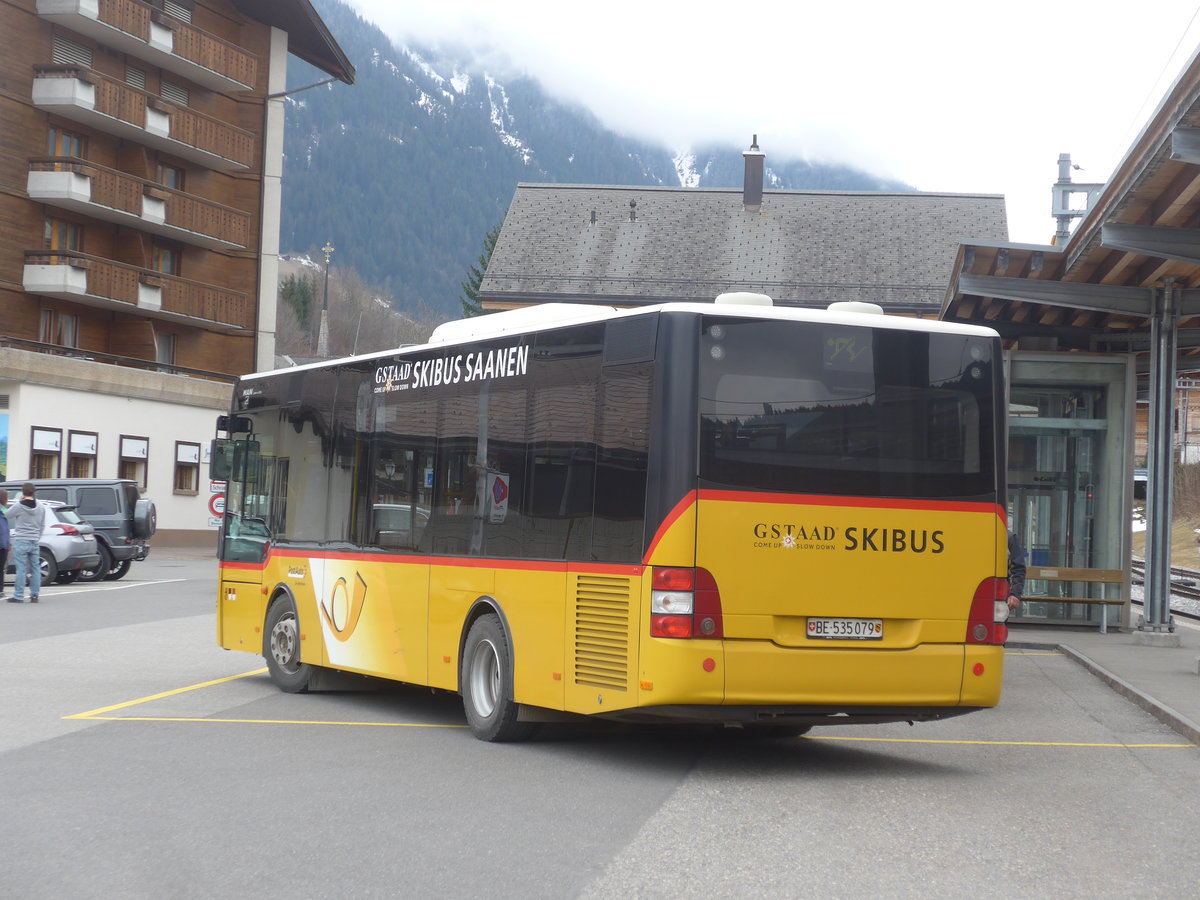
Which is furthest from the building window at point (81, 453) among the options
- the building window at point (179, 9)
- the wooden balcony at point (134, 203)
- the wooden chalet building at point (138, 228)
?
the building window at point (179, 9)

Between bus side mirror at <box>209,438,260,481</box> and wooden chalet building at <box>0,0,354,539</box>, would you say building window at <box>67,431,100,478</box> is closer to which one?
wooden chalet building at <box>0,0,354,539</box>

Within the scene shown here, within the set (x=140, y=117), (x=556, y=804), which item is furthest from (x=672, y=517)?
(x=140, y=117)

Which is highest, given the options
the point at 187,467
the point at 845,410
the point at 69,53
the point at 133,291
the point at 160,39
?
the point at 160,39

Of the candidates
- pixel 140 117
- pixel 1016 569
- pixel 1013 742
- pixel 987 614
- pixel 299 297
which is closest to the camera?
pixel 987 614

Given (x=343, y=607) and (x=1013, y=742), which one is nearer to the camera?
(x=1013, y=742)

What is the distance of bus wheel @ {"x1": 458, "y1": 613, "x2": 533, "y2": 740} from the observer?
34.4ft

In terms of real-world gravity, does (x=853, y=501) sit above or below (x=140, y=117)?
below

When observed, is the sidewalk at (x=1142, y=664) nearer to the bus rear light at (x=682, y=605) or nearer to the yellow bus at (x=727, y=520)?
the yellow bus at (x=727, y=520)

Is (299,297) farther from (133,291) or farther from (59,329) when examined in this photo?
(59,329)

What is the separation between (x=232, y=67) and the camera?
54312 millimetres

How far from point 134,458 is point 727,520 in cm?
4199

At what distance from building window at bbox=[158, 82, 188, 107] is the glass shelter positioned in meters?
36.6

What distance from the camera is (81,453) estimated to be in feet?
151

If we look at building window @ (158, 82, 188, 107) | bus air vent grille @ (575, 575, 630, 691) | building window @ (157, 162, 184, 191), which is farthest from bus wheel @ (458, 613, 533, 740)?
building window @ (158, 82, 188, 107)
